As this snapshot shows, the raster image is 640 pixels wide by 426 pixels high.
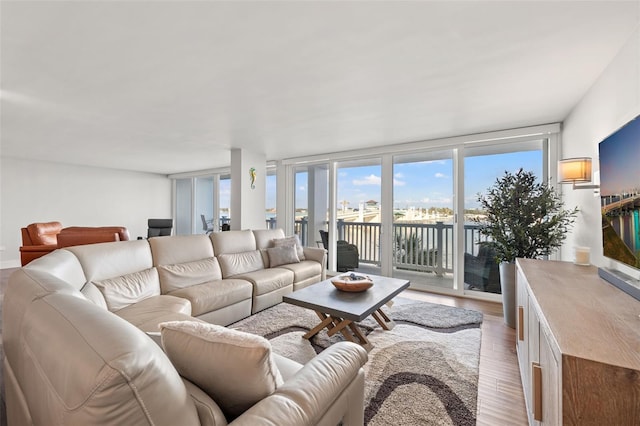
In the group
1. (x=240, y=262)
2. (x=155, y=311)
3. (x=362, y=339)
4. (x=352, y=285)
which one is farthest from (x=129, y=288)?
(x=362, y=339)

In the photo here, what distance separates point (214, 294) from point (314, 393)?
2077 millimetres

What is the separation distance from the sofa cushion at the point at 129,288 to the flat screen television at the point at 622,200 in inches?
128

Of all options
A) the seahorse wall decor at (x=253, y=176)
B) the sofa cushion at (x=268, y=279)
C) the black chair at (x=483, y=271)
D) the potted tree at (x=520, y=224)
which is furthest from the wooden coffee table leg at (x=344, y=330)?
the seahorse wall decor at (x=253, y=176)

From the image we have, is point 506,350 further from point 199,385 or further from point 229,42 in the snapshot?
point 229,42

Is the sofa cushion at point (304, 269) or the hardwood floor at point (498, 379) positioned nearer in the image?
the hardwood floor at point (498, 379)

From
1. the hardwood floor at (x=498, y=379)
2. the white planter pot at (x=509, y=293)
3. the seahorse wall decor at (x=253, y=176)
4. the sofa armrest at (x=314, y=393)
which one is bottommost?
the hardwood floor at (x=498, y=379)

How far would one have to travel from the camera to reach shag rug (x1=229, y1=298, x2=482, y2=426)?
1.74 m

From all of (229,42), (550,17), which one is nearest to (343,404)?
(229,42)

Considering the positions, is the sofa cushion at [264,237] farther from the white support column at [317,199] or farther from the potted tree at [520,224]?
the potted tree at [520,224]

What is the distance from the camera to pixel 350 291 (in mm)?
2725

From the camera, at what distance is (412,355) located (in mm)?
2357

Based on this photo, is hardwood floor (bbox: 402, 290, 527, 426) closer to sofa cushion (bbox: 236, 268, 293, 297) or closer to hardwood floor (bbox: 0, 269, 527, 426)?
hardwood floor (bbox: 0, 269, 527, 426)

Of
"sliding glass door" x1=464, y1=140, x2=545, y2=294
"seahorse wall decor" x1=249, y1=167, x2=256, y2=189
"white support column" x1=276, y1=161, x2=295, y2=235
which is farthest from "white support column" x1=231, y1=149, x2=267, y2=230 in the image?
"sliding glass door" x1=464, y1=140, x2=545, y2=294

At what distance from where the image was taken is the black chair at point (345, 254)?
540 cm
